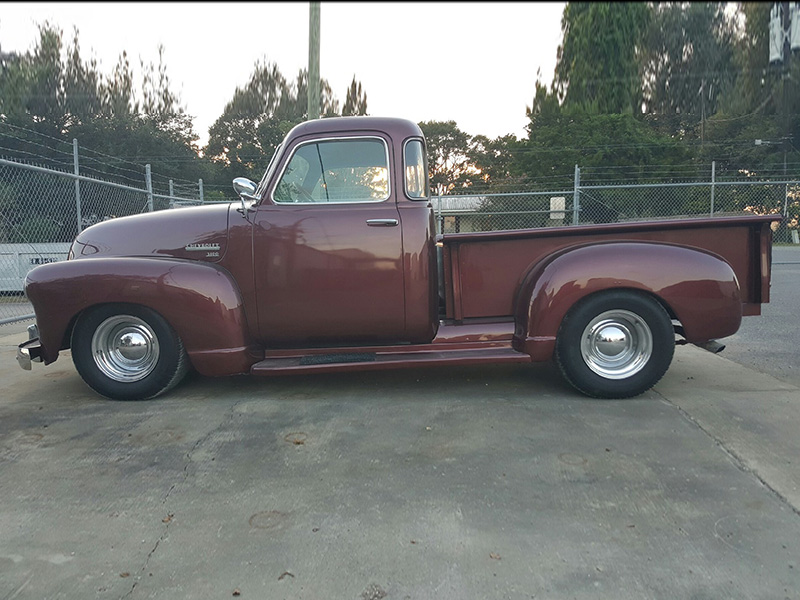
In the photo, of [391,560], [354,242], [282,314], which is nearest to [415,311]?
[354,242]

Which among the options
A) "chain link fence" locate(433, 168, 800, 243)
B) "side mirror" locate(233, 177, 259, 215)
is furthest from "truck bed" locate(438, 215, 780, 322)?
"chain link fence" locate(433, 168, 800, 243)

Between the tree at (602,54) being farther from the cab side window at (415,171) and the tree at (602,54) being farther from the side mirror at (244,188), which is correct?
the side mirror at (244,188)

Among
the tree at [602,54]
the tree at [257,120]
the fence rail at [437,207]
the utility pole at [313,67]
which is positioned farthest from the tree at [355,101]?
the tree at [602,54]

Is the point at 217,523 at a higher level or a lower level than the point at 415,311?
lower

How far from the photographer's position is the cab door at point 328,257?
431 cm

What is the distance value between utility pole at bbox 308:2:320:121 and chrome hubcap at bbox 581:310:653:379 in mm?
6733

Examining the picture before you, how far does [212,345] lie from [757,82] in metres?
3.57

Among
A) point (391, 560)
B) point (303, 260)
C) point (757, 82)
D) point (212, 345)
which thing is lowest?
point (391, 560)

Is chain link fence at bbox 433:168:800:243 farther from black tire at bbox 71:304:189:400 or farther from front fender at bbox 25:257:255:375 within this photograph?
black tire at bbox 71:304:189:400

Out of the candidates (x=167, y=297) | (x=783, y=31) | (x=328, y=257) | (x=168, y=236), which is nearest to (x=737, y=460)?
(x=783, y=31)

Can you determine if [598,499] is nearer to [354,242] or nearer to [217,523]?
[217,523]

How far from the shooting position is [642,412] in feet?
13.0

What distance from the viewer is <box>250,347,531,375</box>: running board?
14.0ft

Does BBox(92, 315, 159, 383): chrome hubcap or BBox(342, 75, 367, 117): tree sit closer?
BBox(92, 315, 159, 383): chrome hubcap
